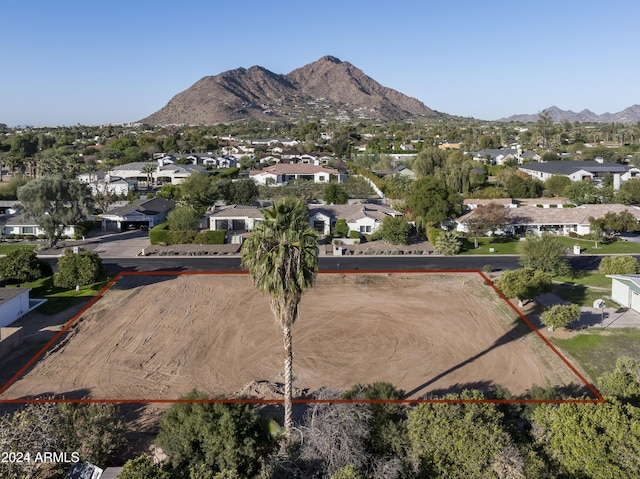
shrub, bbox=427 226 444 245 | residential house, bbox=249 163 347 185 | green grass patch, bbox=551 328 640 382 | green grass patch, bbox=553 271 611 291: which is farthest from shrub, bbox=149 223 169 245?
residential house, bbox=249 163 347 185

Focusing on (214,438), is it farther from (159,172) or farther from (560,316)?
(159,172)

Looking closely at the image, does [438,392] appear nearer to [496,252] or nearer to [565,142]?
[496,252]

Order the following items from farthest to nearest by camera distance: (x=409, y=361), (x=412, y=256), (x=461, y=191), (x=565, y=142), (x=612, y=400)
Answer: (x=565, y=142) < (x=461, y=191) < (x=412, y=256) < (x=409, y=361) < (x=612, y=400)

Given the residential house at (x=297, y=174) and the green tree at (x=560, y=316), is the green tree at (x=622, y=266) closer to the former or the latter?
the green tree at (x=560, y=316)

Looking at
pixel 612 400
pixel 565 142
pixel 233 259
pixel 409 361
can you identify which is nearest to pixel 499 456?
pixel 612 400

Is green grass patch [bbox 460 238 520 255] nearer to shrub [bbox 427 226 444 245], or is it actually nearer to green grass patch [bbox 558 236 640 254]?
shrub [bbox 427 226 444 245]
